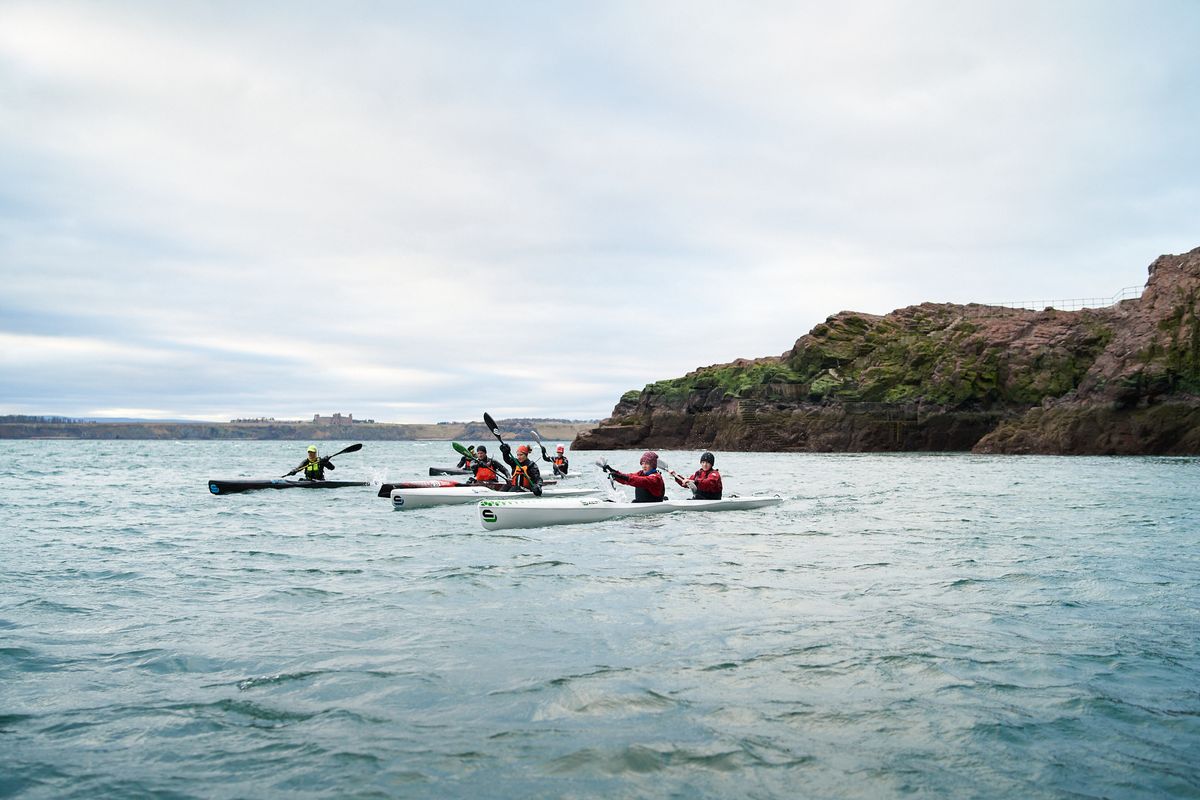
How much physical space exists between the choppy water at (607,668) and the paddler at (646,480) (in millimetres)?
2849

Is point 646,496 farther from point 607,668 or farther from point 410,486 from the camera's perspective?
point 607,668

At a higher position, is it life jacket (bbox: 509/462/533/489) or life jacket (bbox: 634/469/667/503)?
life jacket (bbox: 509/462/533/489)

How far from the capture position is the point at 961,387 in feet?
208

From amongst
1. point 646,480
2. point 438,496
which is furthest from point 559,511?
point 438,496

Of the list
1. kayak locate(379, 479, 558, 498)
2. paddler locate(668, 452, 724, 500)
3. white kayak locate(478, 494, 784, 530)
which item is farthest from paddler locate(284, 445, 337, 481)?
paddler locate(668, 452, 724, 500)

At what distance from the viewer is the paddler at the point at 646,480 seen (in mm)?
17203

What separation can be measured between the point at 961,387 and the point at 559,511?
5462 centimetres

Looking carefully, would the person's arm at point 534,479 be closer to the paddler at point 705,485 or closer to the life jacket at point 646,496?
the life jacket at point 646,496

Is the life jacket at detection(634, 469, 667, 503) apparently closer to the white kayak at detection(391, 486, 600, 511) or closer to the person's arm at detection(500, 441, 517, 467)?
the white kayak at detection(391, 486, 600, 511)

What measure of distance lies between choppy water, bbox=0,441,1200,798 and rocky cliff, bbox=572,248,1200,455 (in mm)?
40497

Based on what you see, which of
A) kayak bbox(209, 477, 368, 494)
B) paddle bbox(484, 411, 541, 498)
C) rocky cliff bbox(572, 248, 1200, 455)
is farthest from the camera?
rocky cliff bbox(572, 248, 1200, 455)

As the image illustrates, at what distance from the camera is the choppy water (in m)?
4.68

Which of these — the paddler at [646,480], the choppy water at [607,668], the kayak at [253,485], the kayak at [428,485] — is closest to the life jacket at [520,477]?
the kayak at [428,485]

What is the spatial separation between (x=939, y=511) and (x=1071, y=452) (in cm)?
3751
